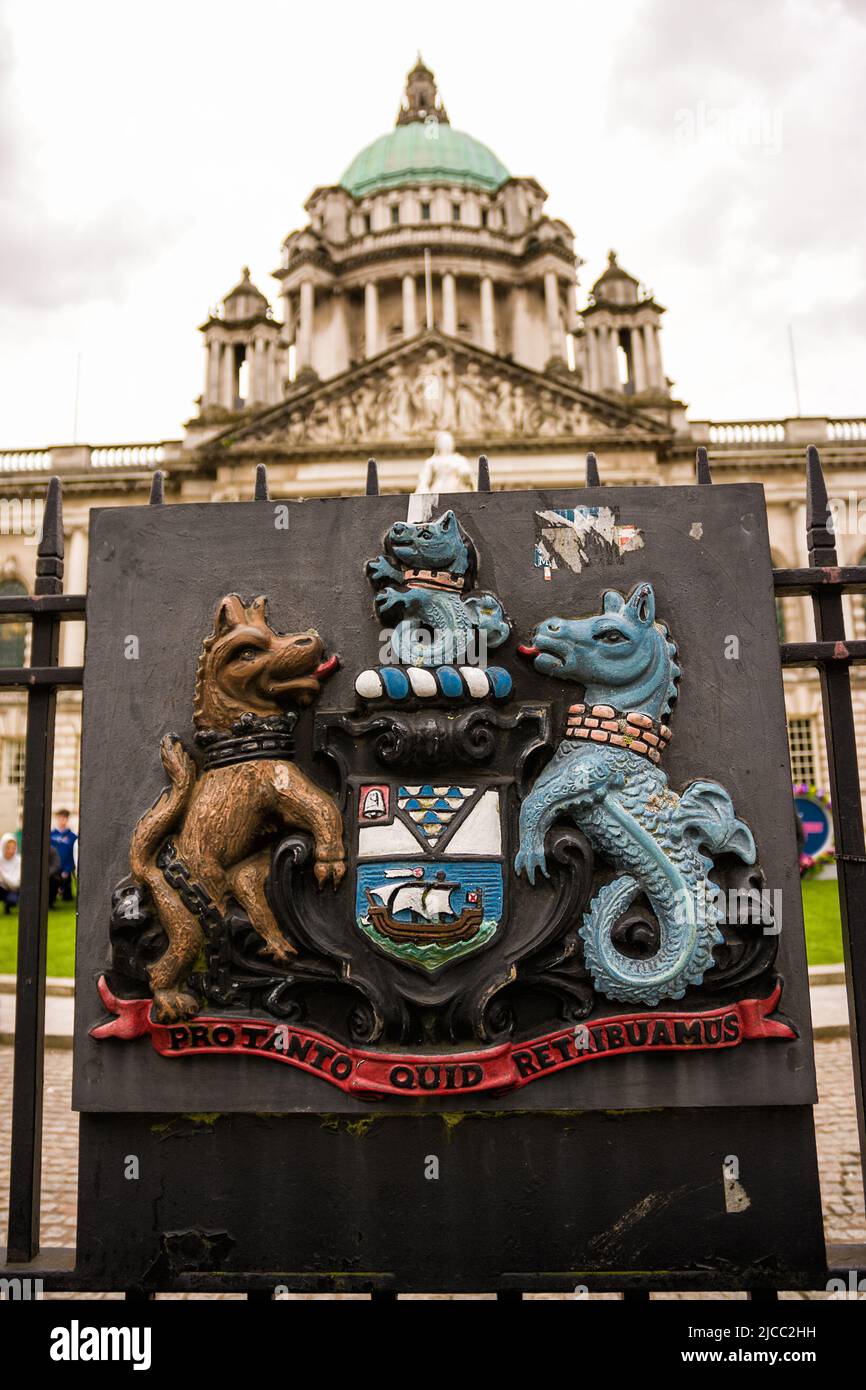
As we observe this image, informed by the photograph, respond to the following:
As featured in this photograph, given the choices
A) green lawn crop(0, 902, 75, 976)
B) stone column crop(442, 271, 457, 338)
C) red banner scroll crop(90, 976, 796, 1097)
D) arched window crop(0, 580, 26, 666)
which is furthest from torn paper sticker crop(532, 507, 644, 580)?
stone column crop(442, 271, 457, 338)

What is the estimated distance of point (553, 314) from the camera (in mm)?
47719

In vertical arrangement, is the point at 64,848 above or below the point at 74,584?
below

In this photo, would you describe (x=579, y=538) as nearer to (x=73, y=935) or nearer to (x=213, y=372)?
(x=73, y=935)

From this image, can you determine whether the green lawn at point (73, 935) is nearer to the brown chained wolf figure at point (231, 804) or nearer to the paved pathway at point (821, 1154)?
the paved pathway at point (821, 1154)

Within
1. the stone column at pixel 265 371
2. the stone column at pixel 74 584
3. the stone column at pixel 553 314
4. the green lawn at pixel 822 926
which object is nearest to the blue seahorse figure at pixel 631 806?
the green lawn at pixel 822 926

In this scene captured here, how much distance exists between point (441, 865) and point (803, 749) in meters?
27.4

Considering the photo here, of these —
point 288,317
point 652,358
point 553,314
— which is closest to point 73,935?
point 652,358

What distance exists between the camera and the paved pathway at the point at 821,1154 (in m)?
5.12

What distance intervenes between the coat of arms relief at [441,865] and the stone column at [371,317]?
47127 millimetres

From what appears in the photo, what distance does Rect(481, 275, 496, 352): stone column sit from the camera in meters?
48.0
